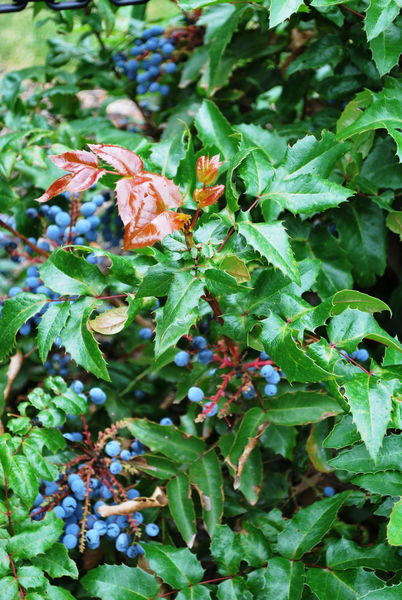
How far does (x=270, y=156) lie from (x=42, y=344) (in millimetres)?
572

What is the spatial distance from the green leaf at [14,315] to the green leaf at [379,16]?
682 millimetres

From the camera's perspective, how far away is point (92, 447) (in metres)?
1.24

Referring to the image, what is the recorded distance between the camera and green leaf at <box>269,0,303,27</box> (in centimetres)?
105

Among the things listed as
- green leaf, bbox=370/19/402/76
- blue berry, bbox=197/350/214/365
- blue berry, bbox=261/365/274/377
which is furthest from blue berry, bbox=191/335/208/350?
green leaf, bbox=370/19/402/76

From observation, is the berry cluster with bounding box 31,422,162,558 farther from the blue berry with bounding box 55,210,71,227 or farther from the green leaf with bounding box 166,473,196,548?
the blue berry with bounding box 55,210,71,227

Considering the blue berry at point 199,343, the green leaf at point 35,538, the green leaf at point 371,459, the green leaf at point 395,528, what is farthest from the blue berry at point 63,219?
the green leaf at point 395,528

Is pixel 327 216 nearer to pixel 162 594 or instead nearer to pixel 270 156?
pixel 270 156

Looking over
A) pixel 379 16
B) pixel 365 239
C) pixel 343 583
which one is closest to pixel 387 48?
pixel 379 16

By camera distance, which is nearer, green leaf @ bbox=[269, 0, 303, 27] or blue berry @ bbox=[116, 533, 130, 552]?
green leaf @ bbox=[269, 0, 303, 27]

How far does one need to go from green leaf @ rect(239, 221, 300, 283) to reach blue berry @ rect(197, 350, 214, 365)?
0.31 metres

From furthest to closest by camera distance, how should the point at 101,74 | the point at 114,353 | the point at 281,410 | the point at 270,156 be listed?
the point at 101,74 < the point at 114,353 < the point at 270,156 < the point at 281,410

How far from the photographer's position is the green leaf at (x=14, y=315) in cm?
113

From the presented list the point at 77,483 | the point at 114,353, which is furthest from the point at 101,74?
the point at 77,483

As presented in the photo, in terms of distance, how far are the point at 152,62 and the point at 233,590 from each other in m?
1.31
